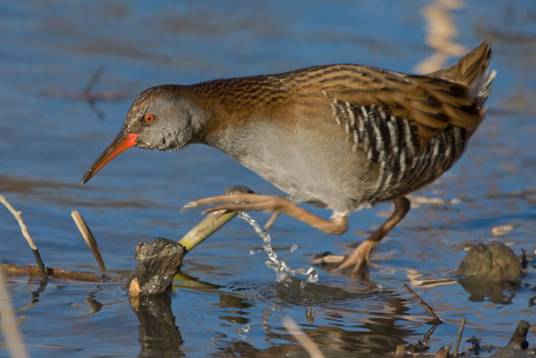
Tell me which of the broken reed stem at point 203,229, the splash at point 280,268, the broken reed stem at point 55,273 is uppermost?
the broken reed stem at point 203,229

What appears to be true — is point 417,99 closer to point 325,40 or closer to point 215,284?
point 215,284

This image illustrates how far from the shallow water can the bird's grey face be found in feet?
2.51

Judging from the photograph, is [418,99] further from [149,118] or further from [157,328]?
[157,328]

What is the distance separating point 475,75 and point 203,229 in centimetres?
221

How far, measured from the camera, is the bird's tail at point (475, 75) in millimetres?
7938

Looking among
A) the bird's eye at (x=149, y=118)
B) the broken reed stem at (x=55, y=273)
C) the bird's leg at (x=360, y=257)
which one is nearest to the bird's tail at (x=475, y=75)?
the bird's leg at (x=360, y=257)

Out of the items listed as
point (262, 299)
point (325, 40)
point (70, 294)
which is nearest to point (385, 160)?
point (262, 299)

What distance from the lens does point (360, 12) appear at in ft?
42.8

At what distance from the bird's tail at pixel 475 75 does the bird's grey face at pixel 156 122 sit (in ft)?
6.63

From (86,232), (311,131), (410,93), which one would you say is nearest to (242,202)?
(311,131)

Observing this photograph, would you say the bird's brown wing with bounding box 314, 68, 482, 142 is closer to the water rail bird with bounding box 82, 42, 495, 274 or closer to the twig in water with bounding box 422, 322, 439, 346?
the water rail bird with bounding box 82, 42, 495, 274

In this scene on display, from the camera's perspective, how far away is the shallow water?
6.20 meters

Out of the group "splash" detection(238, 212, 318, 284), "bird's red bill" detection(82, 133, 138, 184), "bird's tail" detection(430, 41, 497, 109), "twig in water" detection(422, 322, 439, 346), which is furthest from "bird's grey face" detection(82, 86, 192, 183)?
"bird's tail" detection(430, 41, 497, 109)

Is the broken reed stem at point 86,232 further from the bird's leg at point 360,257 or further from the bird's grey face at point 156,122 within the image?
the bird's leg at point 360,257
